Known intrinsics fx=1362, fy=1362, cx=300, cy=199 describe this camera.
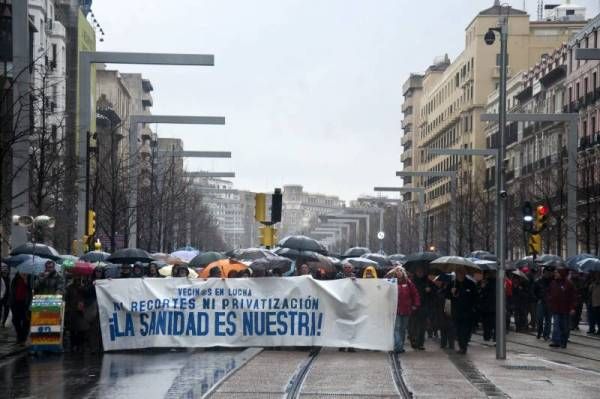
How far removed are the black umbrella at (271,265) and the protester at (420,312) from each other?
2845 millimetres

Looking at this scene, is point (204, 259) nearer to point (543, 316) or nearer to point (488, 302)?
point (543, 316)

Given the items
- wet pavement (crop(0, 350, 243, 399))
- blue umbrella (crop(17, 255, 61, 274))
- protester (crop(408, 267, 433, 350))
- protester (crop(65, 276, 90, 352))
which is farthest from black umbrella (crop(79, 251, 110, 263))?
protester (crop(408, 267, 433, 350))

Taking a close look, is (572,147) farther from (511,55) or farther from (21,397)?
(511,55)

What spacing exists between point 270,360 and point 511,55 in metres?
96.5

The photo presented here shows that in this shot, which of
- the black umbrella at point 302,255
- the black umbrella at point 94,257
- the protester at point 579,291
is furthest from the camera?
the black umbrella at point 302,255

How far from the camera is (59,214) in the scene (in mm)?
60344

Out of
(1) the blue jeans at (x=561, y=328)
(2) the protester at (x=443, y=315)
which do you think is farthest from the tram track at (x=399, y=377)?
(1) the blue jeans at (x=561, y=328)

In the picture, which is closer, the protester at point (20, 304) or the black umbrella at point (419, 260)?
the protester at point (20, 304)

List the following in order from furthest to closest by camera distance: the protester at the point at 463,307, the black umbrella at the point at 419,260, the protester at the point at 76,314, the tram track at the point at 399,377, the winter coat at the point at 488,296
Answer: the winter coat at the point at 488,296 < the black umbrella at the point at 419,260 < the protester at the point at 463,307 < the protester at the point at 76,314 < the tram track at the point at 399,377

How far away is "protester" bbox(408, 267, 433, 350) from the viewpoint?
87.9 feet

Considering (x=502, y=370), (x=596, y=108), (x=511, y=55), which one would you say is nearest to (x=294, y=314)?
(x=502, y=370)

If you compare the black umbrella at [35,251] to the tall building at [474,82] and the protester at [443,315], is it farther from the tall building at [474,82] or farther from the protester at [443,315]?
the tall building at [474,82]

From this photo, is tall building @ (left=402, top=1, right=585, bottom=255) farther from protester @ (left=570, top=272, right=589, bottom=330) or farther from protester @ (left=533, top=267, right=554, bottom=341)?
protester @ (left=533, top=267, right=554, bottom=341)

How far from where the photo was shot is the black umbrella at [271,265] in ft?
91.2
